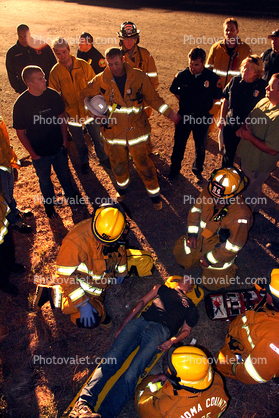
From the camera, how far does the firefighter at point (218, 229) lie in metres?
3.43

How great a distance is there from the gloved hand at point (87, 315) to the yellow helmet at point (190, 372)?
1248 mm

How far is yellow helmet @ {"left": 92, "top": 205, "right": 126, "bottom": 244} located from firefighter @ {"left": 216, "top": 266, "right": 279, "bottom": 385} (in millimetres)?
1751

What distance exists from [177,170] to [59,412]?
469cm

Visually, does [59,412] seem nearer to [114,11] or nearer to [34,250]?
[34,250]

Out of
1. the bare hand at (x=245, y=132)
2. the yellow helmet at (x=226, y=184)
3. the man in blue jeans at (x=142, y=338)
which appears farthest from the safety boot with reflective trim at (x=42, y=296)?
the bare hand at (x=245, y=132)

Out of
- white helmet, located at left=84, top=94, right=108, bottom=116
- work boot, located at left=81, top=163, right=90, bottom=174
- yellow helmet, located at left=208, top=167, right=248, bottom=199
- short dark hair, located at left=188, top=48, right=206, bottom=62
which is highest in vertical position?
short dark hair, located at left=188, top=48, right=206, bottom=62

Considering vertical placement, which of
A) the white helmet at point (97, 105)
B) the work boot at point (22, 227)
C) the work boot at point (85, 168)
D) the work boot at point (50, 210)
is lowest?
the work boot at point (22, 227)

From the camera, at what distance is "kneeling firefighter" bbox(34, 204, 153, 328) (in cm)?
303

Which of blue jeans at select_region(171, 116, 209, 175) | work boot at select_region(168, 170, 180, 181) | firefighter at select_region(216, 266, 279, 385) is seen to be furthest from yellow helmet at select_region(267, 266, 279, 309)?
work boot at select_region(168, 170, 180, 181)

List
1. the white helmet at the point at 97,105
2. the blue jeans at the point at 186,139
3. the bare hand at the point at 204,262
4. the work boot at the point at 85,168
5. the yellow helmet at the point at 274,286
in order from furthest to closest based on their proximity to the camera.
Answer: the work boot at the point at 85,168, the blue jeans at the point at 186,139, the white helmet at the point at 97,105, the bare hand at the point at 204,262, the yellow helmet at the point at 274,286

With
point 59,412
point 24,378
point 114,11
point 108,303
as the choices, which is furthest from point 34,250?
point 114,11

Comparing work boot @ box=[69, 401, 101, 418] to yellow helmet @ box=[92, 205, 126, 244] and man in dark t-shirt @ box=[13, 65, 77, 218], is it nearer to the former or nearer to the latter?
yellow helmet @ box=[92, 205, 126, 244]

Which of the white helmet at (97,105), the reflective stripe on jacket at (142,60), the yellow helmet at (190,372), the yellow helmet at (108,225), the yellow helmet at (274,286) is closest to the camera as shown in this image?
the yellow helmet at (190,372)

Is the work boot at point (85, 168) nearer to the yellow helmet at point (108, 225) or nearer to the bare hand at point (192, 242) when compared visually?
the bare hand at point (192, 242)
